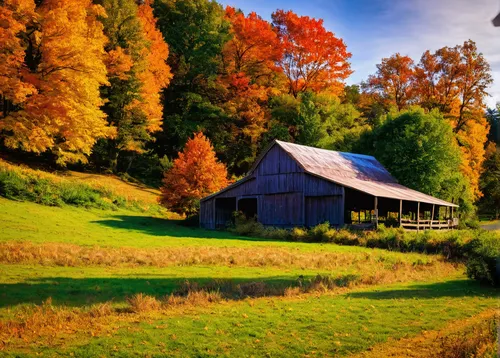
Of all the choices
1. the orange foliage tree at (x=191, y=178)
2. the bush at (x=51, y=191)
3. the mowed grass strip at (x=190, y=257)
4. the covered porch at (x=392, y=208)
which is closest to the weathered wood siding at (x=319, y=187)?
the covered porch at (x=392, y=208)

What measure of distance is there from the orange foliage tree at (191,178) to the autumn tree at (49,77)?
25.4 feet

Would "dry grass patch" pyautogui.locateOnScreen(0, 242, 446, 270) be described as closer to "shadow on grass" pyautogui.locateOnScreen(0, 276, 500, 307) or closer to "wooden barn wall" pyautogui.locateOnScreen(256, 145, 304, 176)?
"shadow on grass" pyautogui.locateOnScreen(0, 276, 500, 307)

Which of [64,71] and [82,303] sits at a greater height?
[64,71]

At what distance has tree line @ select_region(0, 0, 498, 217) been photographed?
3988 cm

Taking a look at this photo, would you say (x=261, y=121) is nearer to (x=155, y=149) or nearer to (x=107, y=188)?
(x=155, y=149)

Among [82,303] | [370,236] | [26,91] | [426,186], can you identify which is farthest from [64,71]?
[426,186]

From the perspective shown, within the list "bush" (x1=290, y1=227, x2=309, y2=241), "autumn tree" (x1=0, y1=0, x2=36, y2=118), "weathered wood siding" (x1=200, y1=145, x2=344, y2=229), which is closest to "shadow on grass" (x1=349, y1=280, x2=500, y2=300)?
"bush" (x1=290, y1=227, x2=309, y2=241)

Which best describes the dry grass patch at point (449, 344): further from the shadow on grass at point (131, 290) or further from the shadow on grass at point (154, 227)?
the shadow on grass at point (154, 227)

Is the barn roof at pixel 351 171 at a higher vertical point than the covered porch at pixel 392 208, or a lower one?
higher

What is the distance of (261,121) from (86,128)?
1052 inches

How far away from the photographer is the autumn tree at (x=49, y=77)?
36188 mm

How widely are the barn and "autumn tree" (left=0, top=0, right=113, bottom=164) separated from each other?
13414mm

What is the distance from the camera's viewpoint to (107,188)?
45.3 metres

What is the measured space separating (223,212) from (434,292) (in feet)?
Answer: 100
